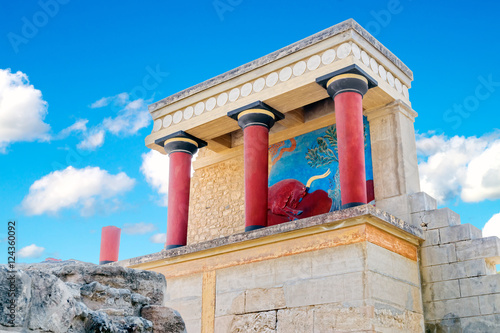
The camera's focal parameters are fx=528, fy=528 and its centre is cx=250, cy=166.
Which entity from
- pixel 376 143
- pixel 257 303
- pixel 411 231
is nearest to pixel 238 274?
pixel 257 303

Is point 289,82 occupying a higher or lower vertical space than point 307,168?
higher

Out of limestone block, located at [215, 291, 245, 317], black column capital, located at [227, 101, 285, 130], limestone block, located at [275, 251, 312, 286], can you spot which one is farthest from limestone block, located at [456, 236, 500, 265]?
black column capital, located at [227, 101, 285, 130]

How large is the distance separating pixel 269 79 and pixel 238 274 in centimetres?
358

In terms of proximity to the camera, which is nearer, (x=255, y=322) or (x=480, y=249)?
(x=255, y=322)

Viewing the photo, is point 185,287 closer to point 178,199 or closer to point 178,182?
point 178,199

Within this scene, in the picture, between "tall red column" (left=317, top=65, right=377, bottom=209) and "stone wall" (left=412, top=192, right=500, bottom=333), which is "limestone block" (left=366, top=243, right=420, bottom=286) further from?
"tall red column" (left=317, top=65, right=377, bottom=209)

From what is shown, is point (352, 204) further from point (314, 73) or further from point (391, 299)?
point (314, 73)

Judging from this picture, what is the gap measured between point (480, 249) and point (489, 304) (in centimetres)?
79

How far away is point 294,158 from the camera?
10.7m

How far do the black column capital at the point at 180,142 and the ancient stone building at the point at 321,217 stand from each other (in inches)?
1.0

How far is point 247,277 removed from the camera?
8070mm

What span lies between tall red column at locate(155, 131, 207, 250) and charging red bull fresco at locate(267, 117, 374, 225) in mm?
1679

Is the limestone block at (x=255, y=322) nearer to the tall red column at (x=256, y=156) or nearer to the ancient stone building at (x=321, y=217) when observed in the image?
the ancient stone building at (x=321, y=217)

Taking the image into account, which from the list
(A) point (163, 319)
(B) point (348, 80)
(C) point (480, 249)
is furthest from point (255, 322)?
(A) point (163, 319)
